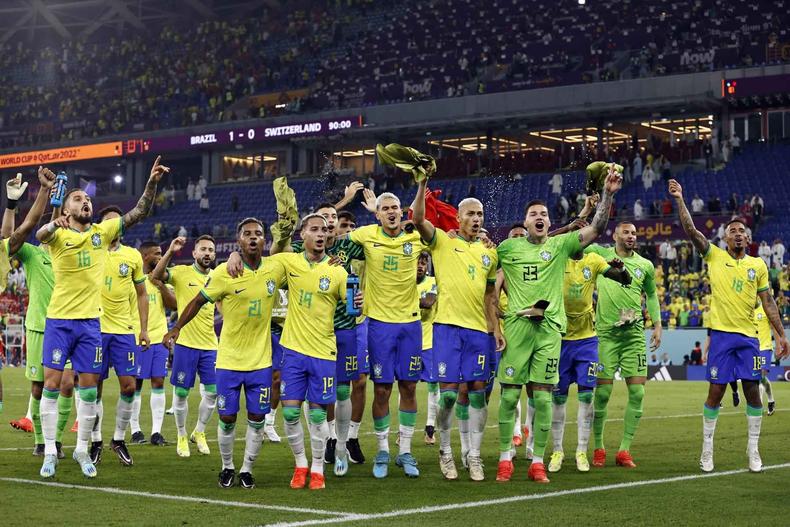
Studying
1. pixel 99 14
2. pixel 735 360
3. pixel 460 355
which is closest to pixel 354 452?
pixel 460 355

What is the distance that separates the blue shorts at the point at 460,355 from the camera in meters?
11.0

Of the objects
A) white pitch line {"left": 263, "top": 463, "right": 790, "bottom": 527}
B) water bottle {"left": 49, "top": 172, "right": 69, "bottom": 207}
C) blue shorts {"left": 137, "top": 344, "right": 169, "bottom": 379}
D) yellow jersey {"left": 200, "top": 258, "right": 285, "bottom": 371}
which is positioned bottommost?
white pitch line {"left": 263, "top": 463, "right": 790, "bottom": 527}

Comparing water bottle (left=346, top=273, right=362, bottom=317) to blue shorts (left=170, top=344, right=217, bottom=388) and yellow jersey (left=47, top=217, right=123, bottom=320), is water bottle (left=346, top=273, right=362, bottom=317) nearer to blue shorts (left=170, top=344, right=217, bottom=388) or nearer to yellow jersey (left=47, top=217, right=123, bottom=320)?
yellow jersey (left=47, top=217, right=123, bottom=320)

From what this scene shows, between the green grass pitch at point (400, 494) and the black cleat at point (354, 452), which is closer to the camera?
the green grass pitch at point (400, 494)

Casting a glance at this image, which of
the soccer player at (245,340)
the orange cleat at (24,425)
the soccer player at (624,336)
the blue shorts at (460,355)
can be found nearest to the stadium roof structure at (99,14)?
the orange cleat at (24,425)

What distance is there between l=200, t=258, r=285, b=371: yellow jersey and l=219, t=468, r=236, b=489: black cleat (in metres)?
0.97

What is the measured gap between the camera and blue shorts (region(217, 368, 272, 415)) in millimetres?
10288

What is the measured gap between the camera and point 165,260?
12383 mm

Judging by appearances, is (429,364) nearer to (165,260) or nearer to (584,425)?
(584,425)

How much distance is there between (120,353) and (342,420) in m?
2.73

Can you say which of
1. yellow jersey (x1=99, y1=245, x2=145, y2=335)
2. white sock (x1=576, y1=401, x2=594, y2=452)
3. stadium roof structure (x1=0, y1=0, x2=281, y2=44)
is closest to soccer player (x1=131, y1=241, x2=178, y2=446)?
yellow jersey (x1=99, y1=245, x2=145, y2=335)

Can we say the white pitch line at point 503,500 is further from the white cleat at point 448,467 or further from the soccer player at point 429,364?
the soccer player at point 429,364

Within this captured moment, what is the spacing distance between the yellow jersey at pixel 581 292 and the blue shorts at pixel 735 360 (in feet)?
4.37

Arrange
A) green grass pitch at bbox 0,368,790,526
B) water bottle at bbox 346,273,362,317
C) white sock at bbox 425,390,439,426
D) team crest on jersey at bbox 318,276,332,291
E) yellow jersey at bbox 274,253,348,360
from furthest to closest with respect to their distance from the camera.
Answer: white sock at bbox 425,390,439,426 → water bottle at bbox 346,273,362,317 → team crest on jersey at bbox 318,276,332,291 → yellow jersey at bbox 274,253,348,360 → green grass pitch at bbox 0,368,790,526
